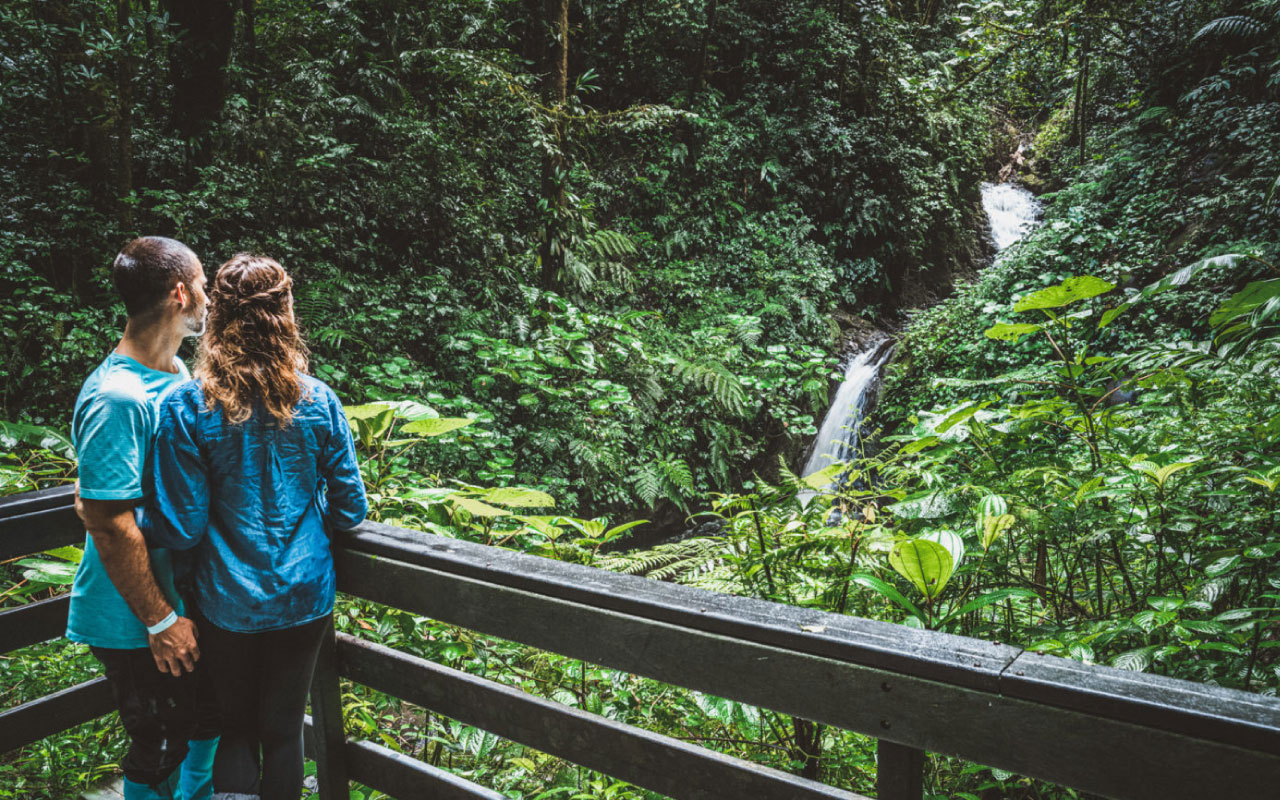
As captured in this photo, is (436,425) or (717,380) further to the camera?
(717,380)

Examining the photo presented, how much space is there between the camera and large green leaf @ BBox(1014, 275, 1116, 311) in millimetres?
1852

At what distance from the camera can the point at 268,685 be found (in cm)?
177

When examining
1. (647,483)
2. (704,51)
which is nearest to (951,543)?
(647,483)

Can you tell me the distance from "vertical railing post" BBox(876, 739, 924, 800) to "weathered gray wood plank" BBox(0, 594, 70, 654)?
2534mm

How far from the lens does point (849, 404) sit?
10.8 meters

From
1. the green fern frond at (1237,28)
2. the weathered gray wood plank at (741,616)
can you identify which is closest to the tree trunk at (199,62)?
the weathered gray wood plank at (741,616)

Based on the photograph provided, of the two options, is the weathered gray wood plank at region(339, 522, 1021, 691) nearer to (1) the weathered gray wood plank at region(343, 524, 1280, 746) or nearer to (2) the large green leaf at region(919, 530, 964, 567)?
(1) the weathered gray wood plank at region(343, 524, 1280, 746)

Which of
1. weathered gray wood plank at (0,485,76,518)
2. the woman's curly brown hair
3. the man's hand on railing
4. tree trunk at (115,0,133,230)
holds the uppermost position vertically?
tree trunk at (115,0,133,230)

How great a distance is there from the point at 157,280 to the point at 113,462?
548mm

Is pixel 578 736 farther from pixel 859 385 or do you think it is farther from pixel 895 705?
pixel 859 385

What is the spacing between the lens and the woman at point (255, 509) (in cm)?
167

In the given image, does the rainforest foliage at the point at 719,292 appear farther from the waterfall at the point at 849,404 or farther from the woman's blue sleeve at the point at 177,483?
the woman's blue sleeve at the point at 177,483

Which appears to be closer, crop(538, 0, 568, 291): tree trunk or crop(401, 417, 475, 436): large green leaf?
crop(401, 417, 475, 436): large green leaf

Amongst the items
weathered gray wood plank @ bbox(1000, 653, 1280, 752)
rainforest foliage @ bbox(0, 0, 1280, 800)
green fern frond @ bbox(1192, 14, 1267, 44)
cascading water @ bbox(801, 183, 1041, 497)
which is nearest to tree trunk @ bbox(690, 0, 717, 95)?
rainforest foliage @ bbox(0, 0, 1280, 800)
